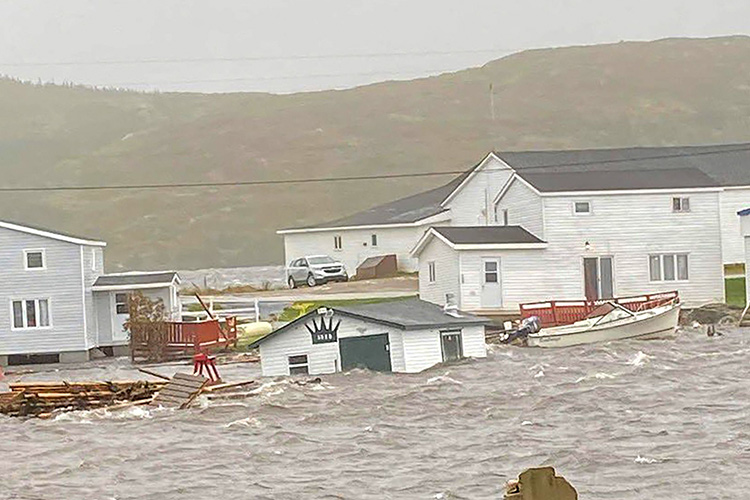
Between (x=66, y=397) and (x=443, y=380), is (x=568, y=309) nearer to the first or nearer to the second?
(x=443, y=380)

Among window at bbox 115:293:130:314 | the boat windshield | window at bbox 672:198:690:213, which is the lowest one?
the boat windshield

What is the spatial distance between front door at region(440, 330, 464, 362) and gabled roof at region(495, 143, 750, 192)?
18.8 meters

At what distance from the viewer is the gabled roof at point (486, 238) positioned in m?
60.9

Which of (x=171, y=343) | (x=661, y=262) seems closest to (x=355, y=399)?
(x=171, y=343)

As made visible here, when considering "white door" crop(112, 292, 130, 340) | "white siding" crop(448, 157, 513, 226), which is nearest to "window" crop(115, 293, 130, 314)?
"white door" crop(112, 292, 130, 340)

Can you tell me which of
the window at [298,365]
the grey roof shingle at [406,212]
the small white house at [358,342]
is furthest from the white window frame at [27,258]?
the grey roof shingle at [406,212]

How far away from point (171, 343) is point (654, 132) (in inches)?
5109

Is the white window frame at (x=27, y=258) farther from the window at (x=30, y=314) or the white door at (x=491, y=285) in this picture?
the white door at (x=491, y=285)

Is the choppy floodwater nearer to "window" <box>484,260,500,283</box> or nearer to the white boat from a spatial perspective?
the white boat

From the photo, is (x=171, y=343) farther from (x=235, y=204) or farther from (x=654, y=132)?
(x=654, y=132)

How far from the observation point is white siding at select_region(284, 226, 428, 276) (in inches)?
3206

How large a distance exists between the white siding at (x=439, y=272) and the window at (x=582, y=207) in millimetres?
5459

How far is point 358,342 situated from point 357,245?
39542 mm

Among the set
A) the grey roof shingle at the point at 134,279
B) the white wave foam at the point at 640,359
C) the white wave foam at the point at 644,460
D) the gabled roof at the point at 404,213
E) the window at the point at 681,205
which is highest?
the gabled roof at the point at 404,213
